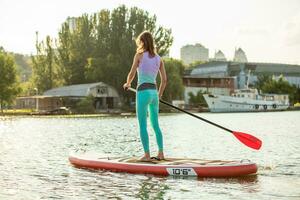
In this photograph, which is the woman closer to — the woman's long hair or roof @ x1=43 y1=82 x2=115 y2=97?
the woman's long hair

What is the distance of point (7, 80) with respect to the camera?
256 feet

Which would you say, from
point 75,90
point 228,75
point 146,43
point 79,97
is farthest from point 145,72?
point 228,75

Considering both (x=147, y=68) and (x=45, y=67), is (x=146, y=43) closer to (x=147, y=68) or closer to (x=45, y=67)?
(x=147, y=68)

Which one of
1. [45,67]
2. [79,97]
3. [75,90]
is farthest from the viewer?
[45,67]

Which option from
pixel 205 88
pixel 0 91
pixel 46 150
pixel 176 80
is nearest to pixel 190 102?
pixel 205 88

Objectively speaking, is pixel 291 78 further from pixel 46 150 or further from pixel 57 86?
pixel 46 150

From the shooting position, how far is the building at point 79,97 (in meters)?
81.4

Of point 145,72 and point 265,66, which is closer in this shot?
point 145,72

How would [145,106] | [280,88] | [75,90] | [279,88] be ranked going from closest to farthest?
1. [145,106]
2. [75,90]
3. [280,88]
4. [279,88]

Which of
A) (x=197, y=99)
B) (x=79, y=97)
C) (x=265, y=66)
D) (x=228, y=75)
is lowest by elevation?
(x=197, y=99)

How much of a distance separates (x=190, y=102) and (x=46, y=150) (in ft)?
268

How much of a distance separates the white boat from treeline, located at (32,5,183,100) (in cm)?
948

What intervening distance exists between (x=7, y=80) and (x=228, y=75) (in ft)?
246

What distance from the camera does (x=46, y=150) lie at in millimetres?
20516
